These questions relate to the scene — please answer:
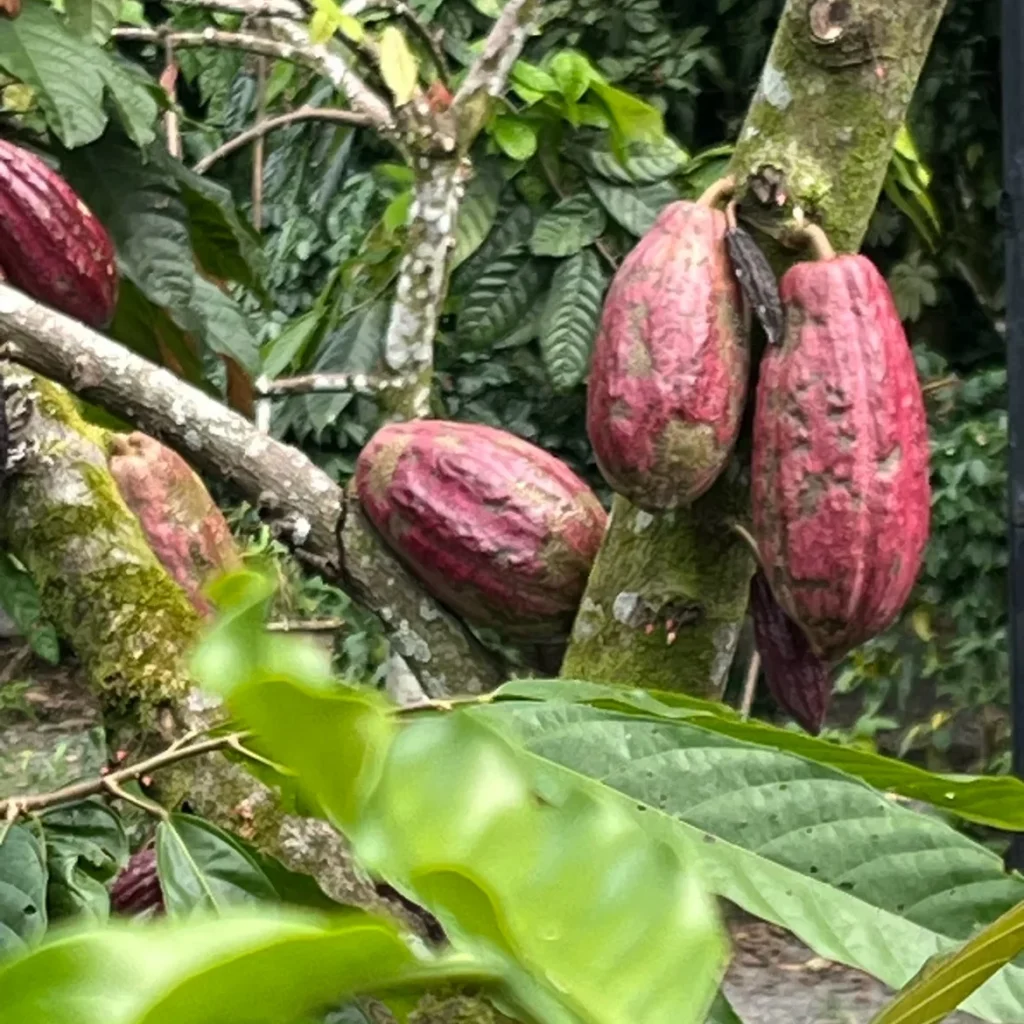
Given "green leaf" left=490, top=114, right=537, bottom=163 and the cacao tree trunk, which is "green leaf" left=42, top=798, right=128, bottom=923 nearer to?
the cacao tree trunk

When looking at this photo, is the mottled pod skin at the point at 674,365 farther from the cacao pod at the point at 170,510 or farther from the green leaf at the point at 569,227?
the green leaf at the point at 569,227

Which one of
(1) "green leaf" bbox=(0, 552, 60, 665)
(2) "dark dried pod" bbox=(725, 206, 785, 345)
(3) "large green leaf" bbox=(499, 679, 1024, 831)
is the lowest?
(1) "green leaf" bbox=(0, 552, 60, 665)

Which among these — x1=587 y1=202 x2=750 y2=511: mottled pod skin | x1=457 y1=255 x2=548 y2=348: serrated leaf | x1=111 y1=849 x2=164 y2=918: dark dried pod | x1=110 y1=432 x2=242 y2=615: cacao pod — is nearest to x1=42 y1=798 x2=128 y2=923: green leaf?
x1=111 y1=849 x2=164 y2=918: dark dried pod

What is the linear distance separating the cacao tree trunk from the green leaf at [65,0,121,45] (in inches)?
16.2

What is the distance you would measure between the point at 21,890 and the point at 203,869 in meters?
0.06

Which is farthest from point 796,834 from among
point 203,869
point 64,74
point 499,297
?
point 499,297

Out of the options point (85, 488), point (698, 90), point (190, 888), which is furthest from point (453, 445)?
point (698, 90)

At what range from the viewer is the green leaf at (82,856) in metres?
0.50

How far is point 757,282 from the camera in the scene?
22.8 inches

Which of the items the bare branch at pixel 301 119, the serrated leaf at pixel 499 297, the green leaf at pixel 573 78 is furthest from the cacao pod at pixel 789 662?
the serrated leaf at pixel 499 297

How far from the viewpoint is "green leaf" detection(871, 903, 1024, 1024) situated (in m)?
0.21

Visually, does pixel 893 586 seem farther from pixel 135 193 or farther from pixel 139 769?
pixel 135 193

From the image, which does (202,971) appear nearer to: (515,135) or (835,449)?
(835,449)

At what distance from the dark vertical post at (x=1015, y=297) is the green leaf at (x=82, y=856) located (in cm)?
71
